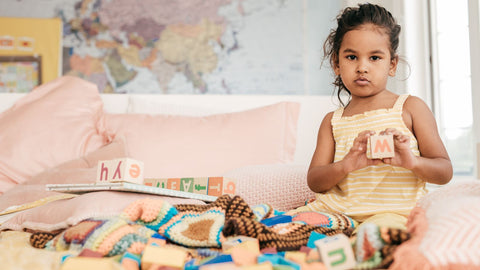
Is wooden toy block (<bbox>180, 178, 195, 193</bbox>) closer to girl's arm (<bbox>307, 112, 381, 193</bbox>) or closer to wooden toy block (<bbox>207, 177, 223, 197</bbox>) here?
wooden toy block (<bbox>207, 177, 223, 197</bbox>)

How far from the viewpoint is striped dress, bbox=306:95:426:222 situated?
1.15 meters

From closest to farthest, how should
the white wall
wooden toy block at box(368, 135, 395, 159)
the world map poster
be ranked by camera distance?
wooden toy block at box(368, 135, 395, 159), the white wall, the world map poster

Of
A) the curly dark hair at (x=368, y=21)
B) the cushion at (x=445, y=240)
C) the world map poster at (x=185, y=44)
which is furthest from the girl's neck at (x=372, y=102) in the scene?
the world map poster at (x=185, y=44)

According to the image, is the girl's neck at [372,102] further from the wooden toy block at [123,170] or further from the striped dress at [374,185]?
the wooden toy block at [123,170]

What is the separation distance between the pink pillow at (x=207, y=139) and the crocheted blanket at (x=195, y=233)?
2.42 ft

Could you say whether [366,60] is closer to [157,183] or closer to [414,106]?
[414,106]

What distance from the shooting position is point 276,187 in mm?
1341

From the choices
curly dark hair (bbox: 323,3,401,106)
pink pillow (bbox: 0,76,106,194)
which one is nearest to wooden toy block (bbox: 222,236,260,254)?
curly dark hair (bbox: 323,3,401,106)

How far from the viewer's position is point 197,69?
3.29 meters

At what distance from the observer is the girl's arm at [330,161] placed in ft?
3.56

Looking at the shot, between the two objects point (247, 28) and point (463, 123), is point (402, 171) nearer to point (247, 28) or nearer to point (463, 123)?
point (463, 123)

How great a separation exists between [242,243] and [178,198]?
0.38 meters

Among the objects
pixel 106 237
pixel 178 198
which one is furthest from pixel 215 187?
pixel 106 237

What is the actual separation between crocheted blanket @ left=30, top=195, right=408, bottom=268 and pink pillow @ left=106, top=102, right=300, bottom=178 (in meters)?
0.74
